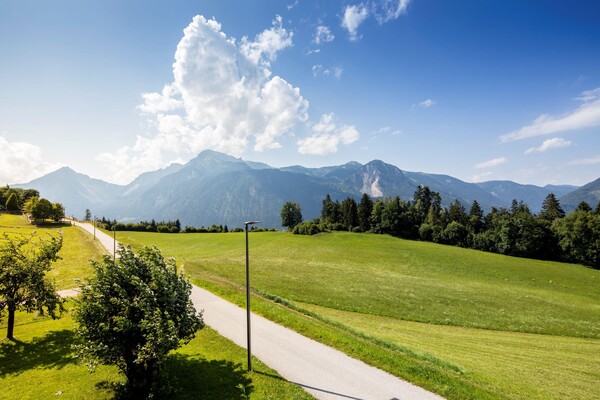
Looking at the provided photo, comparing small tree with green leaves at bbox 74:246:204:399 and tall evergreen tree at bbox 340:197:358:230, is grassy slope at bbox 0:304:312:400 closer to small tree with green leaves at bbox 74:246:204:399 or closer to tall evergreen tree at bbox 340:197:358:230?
small tree with green leaves at bbox 74:246:204:399

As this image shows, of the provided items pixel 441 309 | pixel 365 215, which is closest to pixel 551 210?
pixel 365 215

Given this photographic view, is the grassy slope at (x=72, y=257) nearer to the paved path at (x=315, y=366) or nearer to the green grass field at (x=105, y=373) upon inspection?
the green grass field at (x=105, y=373)

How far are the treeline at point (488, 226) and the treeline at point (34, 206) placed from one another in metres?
79.7

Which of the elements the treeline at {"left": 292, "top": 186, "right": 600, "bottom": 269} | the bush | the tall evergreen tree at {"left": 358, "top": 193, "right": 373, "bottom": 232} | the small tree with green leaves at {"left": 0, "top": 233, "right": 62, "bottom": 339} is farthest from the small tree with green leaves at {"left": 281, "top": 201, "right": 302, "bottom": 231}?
the small tree with green leaves at {"left": 0, "top": 233, "right": 62, "bottom": 339}

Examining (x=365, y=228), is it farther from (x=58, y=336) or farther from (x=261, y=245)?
(x=58, y=336)

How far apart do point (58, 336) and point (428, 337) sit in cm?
3022

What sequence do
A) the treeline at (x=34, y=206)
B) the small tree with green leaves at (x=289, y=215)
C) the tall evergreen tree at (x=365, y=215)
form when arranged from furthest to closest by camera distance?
the small tree with green leaves at (x=289, y=215)
the tall evergreen tree at (x=365, y=215)
the treeline at (x=34, y=206)

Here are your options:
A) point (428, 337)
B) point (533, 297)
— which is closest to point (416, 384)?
point (428, 337)

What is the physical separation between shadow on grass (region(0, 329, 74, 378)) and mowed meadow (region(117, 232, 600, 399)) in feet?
45.1

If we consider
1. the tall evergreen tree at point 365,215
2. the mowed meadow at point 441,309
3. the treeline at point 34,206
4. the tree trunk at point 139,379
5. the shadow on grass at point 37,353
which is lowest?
the mowed meadow at point 441,309

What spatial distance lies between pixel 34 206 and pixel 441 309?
367 feet

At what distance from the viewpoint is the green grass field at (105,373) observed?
14898mm

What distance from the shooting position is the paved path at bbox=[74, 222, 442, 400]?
14.5m

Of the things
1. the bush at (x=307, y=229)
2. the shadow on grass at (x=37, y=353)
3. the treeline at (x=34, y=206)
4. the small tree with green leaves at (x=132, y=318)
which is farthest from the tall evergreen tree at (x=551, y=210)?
the treeline at (x=34, y=206)
